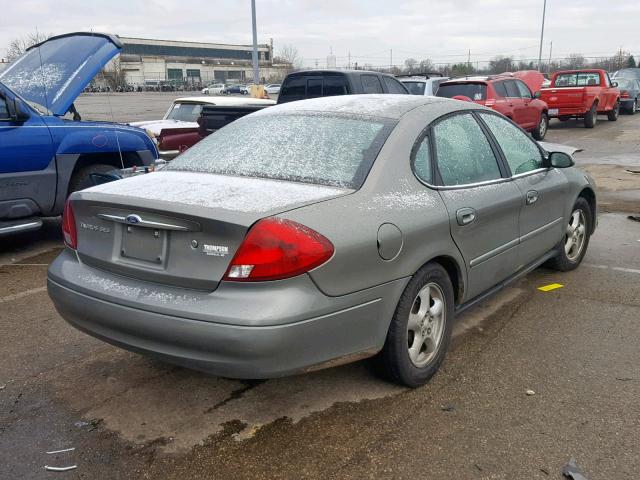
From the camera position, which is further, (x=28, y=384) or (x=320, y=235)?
(x=28, y=384)

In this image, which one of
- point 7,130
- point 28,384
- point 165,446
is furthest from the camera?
point 7,130

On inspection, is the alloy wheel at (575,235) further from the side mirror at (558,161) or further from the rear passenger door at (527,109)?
the rear passenger door at (527,109)

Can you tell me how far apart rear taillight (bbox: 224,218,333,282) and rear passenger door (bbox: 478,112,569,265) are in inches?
83.9

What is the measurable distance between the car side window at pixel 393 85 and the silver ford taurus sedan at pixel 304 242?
753 centimetres

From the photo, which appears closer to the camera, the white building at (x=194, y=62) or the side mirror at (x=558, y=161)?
the side mirror at (x=558, y=161)

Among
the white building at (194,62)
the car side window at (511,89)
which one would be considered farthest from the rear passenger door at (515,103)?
the white building at (194,62)

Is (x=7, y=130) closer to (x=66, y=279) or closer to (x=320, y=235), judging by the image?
(x=66, y=279)

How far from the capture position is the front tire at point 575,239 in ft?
17.2

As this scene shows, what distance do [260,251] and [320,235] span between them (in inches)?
11.1

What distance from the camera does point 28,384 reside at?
3486 millimetres

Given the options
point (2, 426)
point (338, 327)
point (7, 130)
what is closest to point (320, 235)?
point (338, 327)

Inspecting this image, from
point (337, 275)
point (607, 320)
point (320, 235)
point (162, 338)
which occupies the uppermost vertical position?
point (320, 235)

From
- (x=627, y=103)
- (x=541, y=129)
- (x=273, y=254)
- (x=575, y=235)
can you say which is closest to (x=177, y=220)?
(x=273, y=254)

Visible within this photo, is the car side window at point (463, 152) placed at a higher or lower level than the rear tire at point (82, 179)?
higher
